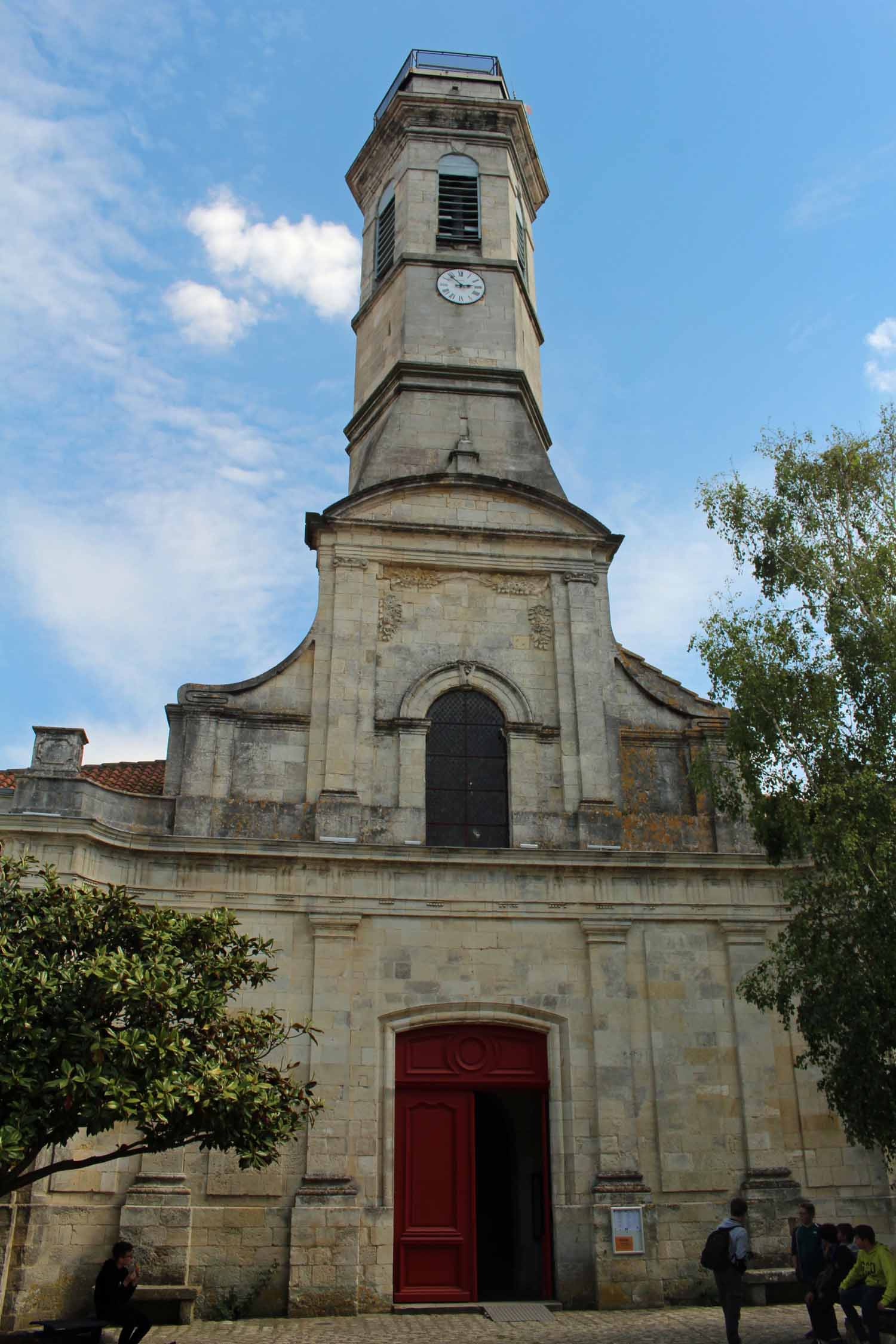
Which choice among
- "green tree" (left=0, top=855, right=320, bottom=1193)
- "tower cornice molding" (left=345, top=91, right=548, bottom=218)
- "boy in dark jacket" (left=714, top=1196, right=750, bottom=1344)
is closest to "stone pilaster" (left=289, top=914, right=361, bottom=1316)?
"green tree" (left=0, top=855, right=320, bottom=1193)

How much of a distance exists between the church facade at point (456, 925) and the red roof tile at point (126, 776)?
94mm

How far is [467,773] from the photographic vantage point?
15688 millimetres

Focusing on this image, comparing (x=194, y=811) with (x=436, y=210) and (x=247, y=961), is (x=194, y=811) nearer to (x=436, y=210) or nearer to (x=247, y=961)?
(x=247, y=961)

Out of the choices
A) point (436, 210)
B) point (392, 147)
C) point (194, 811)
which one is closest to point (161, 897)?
point (194, 811)

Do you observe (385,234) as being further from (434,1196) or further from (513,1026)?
(434,1196)

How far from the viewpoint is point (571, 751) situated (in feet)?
52.0

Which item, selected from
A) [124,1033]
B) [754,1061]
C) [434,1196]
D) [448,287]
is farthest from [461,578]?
[124,1033]

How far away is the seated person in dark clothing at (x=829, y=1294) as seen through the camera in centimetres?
1038

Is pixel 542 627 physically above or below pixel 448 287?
below

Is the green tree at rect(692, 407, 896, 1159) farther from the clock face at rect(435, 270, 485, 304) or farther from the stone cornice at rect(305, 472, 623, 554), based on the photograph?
the clock face at rect(435, 270, 485, 304)

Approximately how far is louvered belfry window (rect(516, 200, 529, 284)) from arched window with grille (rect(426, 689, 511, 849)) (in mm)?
9268

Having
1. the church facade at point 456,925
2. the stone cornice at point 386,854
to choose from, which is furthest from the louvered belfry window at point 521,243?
the stone cornice at point 386,854

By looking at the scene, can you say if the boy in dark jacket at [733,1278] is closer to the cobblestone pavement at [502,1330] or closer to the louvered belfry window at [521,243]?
the cobblestone pavement at [502,1330]

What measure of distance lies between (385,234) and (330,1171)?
53.6 ft
